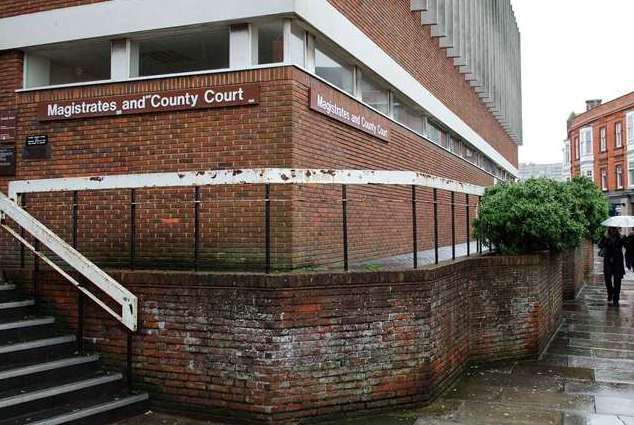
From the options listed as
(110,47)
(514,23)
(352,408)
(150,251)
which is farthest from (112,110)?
(514,23)

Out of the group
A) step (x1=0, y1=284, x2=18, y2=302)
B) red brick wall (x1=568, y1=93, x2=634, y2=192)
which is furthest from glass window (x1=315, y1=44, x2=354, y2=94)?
red brick wall (x1=568, y1=93, x2=634, y2=192)

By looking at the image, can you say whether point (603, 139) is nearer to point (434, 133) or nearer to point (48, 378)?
point (434, 133)

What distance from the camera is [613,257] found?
14.3 meters

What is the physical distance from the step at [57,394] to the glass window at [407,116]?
794 centimetres

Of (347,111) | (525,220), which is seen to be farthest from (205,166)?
(525,220)

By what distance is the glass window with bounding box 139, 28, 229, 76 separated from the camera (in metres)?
8.12

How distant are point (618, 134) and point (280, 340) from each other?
52.2m

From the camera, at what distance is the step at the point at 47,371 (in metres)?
5.50

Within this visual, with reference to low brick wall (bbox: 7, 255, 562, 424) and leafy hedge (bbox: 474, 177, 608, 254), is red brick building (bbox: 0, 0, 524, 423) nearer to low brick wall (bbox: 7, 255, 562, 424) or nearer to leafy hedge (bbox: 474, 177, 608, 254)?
low brick wall (bbox: 7, 255, 562, 424)

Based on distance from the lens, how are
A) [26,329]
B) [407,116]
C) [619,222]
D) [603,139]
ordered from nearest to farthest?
[26,329] → [407,116] → [619,222] → [603,139]

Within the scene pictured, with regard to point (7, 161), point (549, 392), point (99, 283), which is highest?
point (7, 161)

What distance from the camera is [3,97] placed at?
29.6ft

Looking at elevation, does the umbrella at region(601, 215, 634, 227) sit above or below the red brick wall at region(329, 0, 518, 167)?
below

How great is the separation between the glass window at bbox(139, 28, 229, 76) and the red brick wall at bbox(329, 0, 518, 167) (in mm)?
1776
